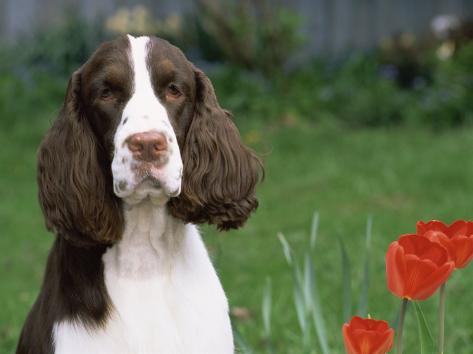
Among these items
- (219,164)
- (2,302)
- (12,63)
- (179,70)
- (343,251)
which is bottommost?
(2,302)

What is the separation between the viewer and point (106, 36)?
12000 millimetres

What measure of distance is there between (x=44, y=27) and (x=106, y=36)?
2.94ft

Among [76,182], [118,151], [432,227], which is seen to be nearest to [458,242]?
[432,227]

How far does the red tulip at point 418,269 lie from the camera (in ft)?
7.34

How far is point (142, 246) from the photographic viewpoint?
304cm

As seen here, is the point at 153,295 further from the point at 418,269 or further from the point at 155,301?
the point at 418,269

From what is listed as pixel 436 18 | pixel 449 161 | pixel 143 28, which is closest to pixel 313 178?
pixel 449 161

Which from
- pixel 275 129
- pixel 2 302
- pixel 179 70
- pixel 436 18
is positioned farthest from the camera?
pixel 436 18

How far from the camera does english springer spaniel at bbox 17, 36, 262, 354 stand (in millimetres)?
2904

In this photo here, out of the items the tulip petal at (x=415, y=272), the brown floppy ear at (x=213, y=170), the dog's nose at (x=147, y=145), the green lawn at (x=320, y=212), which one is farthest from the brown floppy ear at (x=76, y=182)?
the tulip petal at (x=415, y=272)

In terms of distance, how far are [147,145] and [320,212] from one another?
4822mm

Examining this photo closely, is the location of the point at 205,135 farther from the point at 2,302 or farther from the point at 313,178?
the point at 313,178

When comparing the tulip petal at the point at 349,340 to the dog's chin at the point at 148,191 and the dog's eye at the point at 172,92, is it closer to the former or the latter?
the dog's chin at the point at 148,191

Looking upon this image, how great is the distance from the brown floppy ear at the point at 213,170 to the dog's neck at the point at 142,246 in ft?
0.22
